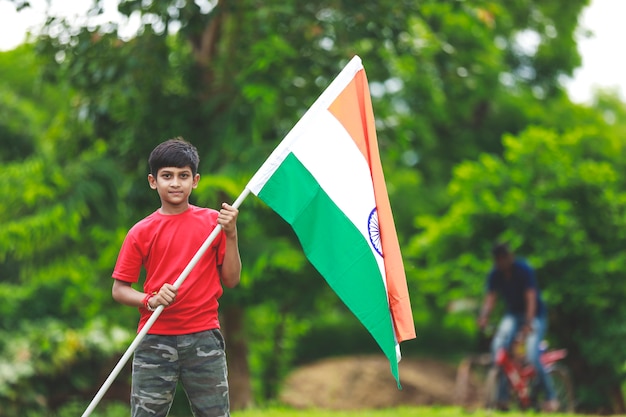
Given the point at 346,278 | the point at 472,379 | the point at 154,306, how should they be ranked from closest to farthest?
1. the point at 154,306
2. the point at 346,278
3. the point at 472,379

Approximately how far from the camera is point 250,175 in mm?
8570

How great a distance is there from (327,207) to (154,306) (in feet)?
3.15

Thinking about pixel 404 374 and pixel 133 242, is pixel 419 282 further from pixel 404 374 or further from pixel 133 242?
pixel 133 242

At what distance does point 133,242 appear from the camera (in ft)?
12.4

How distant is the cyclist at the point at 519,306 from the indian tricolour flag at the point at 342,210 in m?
4.05

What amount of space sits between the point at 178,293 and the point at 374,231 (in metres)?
1.00

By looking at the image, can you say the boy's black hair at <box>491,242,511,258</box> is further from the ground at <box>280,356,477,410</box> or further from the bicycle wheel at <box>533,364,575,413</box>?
the ground at <box>280,356,477,410</box>

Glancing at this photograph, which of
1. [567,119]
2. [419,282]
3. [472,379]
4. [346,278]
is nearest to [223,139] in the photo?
[419,282]

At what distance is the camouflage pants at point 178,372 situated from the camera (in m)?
3.75

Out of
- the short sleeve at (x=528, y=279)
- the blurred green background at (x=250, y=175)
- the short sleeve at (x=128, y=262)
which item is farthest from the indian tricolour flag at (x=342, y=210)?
the short sleeve at (x=528, y=279)

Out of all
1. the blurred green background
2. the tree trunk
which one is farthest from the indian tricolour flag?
the tree trunk

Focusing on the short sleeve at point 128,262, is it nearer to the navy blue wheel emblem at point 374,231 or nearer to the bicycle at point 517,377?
the navy blue wheel emblem at point 374,231


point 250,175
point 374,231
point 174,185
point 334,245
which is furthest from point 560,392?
point 174,185

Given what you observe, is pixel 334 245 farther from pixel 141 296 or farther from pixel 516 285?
pixel 516 285
